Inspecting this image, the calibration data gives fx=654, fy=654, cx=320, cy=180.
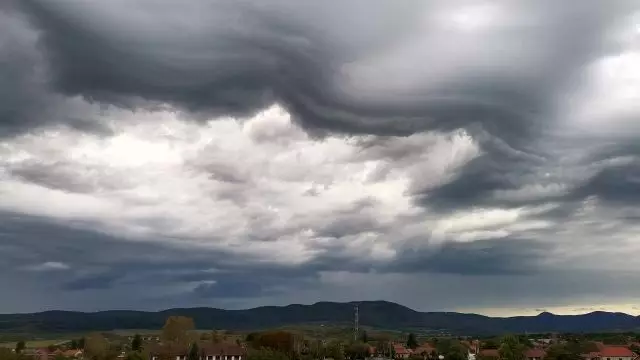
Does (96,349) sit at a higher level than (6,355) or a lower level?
higher

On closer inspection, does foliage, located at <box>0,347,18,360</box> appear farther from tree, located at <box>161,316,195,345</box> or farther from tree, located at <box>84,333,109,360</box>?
tree, located at <box>161,316,195,345</box>

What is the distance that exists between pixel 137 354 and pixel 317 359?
62015 millimetres

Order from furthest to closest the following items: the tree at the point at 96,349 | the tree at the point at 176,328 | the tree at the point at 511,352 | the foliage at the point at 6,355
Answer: the tree at the point at 176,328 < the tree at the point at 511,352 < the tree at the point at 96,349 < the foliage at the point at 6,355

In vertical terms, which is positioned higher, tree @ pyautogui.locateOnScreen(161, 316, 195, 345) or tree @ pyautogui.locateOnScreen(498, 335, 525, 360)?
tree @ pyautogui.locateOnScreen(161, 316, 195, 345)

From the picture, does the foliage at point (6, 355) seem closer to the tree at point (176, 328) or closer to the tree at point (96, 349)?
the tree at point (96, 349)

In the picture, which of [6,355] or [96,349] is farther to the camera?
[96,349]

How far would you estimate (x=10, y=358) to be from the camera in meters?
119

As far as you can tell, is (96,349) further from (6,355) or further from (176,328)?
(6,355)

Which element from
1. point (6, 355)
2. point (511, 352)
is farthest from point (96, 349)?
point (511, 352)

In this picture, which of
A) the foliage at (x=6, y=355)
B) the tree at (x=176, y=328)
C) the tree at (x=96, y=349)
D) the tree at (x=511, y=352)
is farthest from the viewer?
the tree at (x=176, y=328)

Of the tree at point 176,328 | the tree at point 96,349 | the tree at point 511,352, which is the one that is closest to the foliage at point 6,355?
the tree at point 96,349

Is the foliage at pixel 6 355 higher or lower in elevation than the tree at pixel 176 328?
lower

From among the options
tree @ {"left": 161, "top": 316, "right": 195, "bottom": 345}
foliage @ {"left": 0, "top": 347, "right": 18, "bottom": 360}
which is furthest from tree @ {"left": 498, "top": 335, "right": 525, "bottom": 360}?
foliage @ {"left": 0, "top": 347, "right": 18, "bottom": 360}

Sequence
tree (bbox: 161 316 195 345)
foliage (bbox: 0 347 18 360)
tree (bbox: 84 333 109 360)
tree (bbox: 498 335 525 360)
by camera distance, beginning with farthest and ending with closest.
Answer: tree (bbox: 161 316 195 345) < tree (bbox: 498 335 525 360) < tree (bbox: 84 333 109 360) < foliage (bbox: 0 347 18 360)
